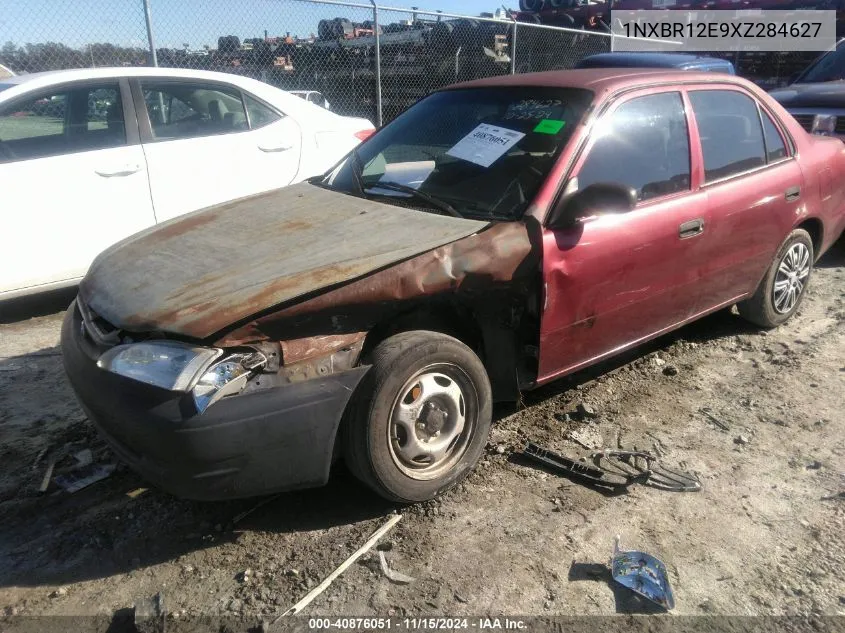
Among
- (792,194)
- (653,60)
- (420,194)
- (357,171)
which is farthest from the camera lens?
(653,60)

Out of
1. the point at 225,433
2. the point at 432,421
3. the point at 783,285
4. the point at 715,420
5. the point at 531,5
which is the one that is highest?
the point at 531,5

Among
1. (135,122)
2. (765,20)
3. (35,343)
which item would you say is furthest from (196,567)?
(765,20)

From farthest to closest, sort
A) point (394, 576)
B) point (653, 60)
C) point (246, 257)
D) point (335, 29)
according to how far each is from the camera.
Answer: point (335, 29)
point (653, 60)
point (246, 257)
point (394, 576)

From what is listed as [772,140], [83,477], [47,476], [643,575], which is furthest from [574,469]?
[772,140]

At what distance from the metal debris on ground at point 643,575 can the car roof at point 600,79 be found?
2134 millimetres

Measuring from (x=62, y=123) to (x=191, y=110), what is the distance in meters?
0.95

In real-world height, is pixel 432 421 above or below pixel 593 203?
below

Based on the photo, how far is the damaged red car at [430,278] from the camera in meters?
2.40

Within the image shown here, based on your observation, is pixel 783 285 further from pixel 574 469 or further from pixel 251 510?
pixel 251 510

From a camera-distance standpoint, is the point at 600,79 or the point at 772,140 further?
the point at 772,140

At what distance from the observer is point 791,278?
15.1 feet

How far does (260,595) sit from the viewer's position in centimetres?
242

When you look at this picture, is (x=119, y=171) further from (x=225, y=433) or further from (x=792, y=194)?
(x=792, y=194)

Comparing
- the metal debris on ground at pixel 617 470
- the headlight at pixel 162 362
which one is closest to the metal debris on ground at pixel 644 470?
the metal debris on ground at pixel 617 470
